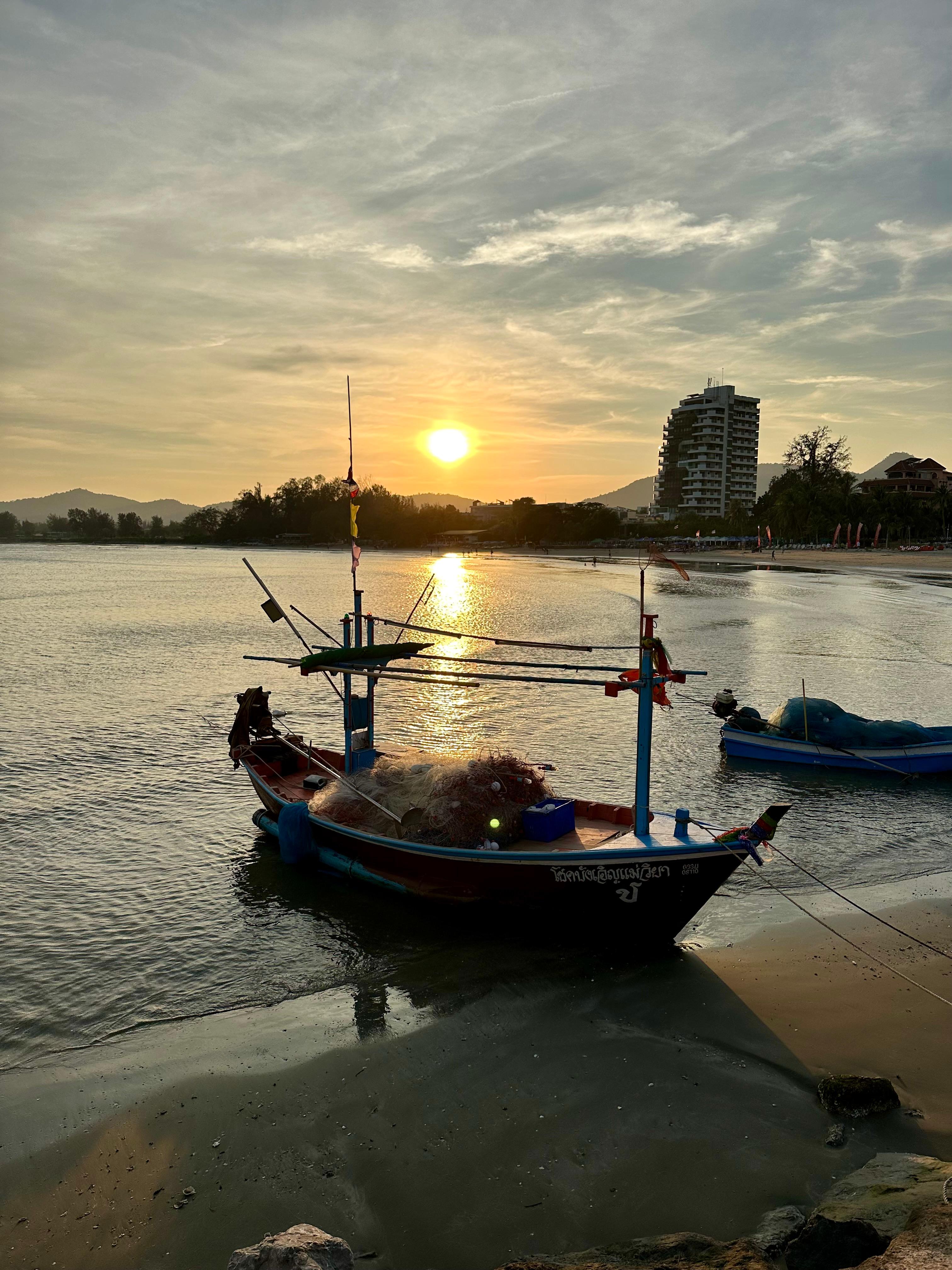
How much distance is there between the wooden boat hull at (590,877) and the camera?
10.2 metres

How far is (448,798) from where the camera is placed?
11695 mm

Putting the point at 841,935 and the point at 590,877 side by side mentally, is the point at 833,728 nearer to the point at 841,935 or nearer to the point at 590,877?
the point at 841,935

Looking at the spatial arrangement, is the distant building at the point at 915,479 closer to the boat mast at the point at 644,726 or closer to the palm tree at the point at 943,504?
the palm tree at the point at 943,504

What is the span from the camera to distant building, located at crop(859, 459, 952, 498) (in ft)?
500

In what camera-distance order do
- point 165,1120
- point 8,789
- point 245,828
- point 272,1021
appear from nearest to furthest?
point 165,1120
point 272,1021
point 245,828
point 8,789

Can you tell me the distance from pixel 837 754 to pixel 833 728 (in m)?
0.65

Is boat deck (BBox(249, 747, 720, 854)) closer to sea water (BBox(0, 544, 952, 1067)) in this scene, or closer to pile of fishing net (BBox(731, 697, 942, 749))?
A: sea water (BBox(0, 544, 952, 1067))

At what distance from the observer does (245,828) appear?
1645 cm

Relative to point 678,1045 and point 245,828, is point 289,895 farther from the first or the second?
point 678,1045

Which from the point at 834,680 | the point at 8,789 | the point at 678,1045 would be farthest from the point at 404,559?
the point at 678,1045

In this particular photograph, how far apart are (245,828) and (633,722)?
40.7 ft

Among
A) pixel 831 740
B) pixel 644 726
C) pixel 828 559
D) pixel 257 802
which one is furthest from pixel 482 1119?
pixel 828 559

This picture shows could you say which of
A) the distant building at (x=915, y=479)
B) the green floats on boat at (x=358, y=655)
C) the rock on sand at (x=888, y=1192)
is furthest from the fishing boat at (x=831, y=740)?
the distant building at (x=915, y=479)

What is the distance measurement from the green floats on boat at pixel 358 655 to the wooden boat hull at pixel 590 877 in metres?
2.61
